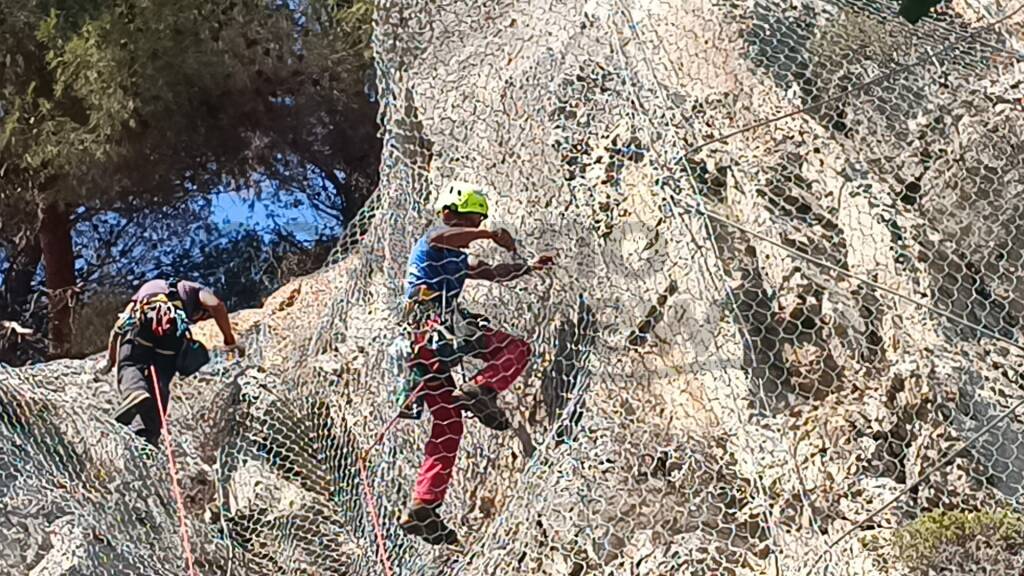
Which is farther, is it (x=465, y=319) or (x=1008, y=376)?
(x=465, y=319)

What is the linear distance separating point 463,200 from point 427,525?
101cm

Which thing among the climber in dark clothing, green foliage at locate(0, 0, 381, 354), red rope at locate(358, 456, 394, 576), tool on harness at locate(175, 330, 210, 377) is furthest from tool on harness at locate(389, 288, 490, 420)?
green foliage at locate(0, 0, 381, 354)

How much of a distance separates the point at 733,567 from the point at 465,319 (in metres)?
1.13

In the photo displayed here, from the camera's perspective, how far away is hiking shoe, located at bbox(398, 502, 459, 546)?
419cm

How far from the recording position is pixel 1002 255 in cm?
395

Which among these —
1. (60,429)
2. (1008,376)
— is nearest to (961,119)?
(1008,376)

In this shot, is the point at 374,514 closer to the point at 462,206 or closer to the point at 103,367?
the point at 462,206

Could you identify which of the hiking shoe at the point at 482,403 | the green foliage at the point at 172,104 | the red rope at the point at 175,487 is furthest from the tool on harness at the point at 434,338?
the green foliage at the point at 172,104

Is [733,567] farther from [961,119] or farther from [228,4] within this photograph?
[228,4]

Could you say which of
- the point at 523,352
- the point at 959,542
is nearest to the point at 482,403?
the point at 523,352

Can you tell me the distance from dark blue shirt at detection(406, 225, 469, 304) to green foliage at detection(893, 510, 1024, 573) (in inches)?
60.9

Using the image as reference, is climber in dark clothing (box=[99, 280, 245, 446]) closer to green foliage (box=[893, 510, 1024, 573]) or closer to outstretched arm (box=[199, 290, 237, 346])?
outstretched arm (box=[199, 290, 237, 346])

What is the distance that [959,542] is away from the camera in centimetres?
330

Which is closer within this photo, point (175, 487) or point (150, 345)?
point (175, 487)
